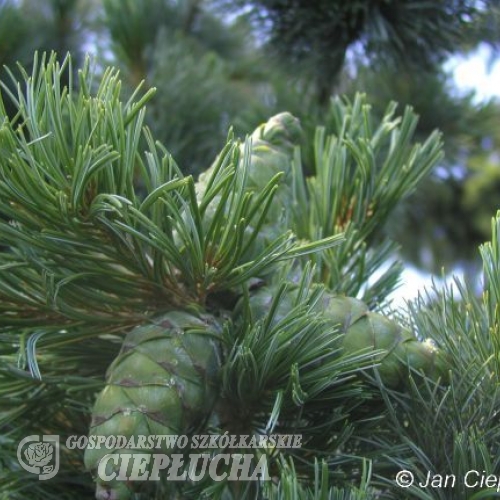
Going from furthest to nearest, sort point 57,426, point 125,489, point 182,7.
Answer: point 182,7 < point 57,426 < point 125,489

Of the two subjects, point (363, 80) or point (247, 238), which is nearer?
point (247, 238)

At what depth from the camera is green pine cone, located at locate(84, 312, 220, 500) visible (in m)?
0.50

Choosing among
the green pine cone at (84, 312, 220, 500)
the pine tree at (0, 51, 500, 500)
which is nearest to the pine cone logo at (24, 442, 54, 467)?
the pine tree at (0, 51, 500, 500)

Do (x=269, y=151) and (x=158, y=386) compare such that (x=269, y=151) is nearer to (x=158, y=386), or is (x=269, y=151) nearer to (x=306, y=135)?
(x=158, y=386)

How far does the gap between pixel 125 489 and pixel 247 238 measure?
0.19 m

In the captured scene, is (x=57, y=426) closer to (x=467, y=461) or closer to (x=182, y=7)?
(x=467, y=461)

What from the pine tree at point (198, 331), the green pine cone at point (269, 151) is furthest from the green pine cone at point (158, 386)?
the green pine cone at point (269, 151)

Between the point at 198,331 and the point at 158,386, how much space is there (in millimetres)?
49

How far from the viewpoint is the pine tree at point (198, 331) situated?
20.0 inches

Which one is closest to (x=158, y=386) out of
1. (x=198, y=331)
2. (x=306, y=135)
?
(x=198, y=331)

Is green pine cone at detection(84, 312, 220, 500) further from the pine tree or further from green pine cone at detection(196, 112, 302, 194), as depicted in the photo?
green pine cone at detection(196, 112, 302, 194)

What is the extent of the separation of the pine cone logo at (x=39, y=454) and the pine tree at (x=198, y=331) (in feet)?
0.04

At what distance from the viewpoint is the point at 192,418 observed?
53 centimetres

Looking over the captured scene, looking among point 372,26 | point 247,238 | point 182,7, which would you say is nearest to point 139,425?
point 247,238
